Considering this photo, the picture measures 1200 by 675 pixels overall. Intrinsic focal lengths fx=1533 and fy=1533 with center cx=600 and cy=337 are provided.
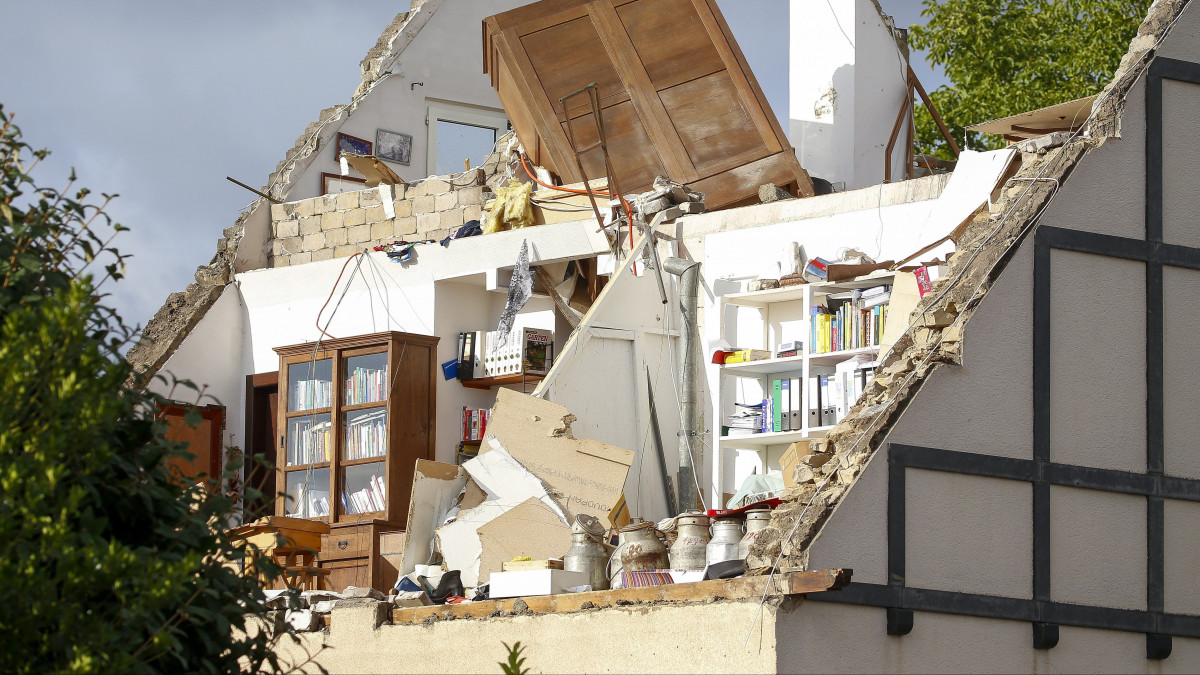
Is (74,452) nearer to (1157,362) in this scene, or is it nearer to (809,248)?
(1157,362)

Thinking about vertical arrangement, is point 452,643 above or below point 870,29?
below

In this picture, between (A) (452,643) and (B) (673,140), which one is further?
(B) (673,140)

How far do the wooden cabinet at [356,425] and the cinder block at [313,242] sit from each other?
202cm

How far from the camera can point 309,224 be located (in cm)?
1421

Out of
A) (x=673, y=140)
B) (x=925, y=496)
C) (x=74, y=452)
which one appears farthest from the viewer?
(x=673, y=140)

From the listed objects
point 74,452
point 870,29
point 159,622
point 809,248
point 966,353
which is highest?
point 870,29

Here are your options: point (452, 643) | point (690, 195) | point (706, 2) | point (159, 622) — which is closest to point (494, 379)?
point (690, 195)

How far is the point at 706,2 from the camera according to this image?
41.0ft

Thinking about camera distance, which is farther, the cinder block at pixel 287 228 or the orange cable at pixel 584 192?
the cinder block at pixel 287 228

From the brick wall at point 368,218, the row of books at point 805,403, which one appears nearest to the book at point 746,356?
the row of books at point 805,403

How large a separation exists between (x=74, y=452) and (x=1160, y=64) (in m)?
6.06

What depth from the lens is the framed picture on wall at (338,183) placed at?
1569 centimetres

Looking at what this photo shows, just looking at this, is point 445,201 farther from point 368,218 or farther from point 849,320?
point 849,320

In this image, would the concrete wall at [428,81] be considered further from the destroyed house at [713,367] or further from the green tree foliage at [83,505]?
the green tree foliage at [83,505]
